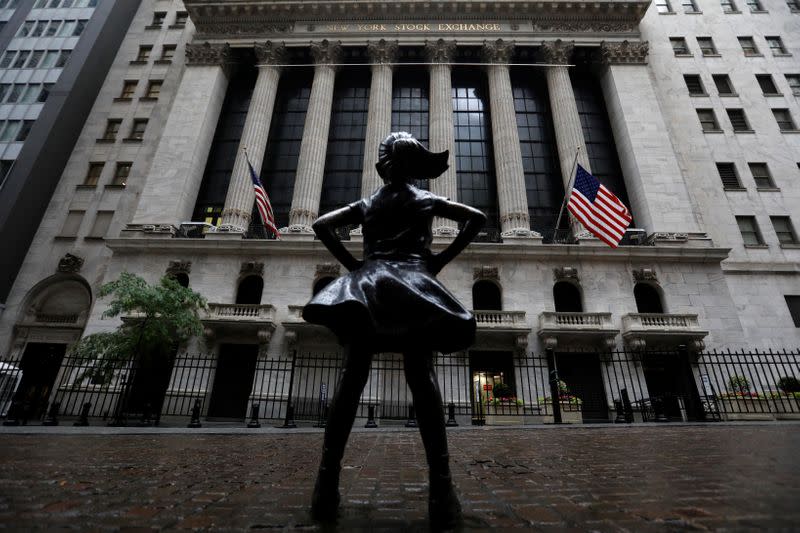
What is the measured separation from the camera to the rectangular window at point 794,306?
21145mm

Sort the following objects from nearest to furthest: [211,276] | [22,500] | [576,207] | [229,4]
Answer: [22,500] < [576,207] < [211,276] < [229,4]

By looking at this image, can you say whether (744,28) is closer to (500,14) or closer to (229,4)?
(500,14)

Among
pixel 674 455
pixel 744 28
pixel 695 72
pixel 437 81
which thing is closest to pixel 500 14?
pixel 437 81

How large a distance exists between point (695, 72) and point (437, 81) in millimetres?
18665

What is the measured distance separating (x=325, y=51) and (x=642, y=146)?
877 inches

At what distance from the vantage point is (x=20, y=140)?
1027 inches

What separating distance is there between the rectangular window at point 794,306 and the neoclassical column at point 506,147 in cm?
1439

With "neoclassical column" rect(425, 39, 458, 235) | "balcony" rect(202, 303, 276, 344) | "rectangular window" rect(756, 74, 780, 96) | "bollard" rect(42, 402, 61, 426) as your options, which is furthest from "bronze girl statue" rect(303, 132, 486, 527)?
"rectangular window" rect(756, 74, 780, 96)

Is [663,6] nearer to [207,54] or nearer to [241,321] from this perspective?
[207,54]

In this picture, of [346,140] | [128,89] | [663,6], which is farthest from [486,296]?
[128,89]

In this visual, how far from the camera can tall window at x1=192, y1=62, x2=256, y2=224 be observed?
25156 mm

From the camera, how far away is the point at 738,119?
2656cm

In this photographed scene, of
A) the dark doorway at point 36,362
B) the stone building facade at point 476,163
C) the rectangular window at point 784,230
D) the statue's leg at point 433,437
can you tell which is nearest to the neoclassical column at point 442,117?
the stone building facade at point 476,163

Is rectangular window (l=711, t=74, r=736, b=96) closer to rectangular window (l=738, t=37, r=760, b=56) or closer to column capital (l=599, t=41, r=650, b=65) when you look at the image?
rectangular window (l=738, t=37, r=760, b=56)
